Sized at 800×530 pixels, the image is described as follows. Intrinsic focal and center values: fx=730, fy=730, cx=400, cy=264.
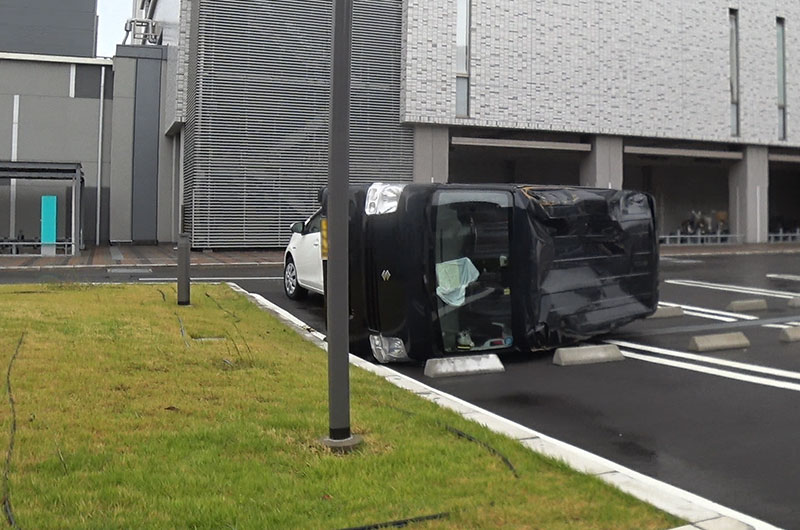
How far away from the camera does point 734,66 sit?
3188 centimetres

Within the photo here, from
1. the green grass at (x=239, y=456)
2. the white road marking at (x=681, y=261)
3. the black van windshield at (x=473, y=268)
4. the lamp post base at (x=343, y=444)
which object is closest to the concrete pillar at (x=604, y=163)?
the white road marking at (x=681, y=261)

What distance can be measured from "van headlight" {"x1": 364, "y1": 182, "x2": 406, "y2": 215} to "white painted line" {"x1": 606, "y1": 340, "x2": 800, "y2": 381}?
3285 millimetres

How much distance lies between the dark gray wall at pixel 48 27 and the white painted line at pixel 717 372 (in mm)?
40606

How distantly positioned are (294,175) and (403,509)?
2265 cm

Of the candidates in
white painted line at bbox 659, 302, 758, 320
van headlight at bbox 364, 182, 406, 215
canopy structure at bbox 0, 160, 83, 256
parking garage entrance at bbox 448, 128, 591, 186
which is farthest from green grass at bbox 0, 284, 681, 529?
parking garage entrance at bbox 448, 128, 591, 186

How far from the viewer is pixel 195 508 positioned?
3291 millimetres

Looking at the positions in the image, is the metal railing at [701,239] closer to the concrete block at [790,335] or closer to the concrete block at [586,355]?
the concrete block at [790,335]

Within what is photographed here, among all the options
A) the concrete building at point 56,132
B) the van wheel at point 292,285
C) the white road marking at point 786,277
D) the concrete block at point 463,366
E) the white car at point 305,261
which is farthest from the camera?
the concrete building at point 56,132

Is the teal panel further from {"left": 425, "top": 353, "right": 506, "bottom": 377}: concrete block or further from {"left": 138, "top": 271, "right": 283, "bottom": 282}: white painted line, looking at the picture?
{"left": 425, "top": 353, "right": 506, "bottom": 377}: concrete block

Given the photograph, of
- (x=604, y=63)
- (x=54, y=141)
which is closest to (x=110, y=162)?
(x=54, y=141)

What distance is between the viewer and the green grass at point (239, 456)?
3.33m

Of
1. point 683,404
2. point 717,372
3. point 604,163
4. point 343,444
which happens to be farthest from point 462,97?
point 343,444

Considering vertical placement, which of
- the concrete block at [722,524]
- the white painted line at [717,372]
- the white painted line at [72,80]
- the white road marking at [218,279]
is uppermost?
the white painted line at [72,80]

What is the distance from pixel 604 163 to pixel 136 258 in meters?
18.1
